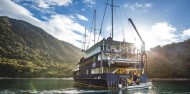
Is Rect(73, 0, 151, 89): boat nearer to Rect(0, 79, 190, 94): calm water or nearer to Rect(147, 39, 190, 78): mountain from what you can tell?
Rect(0, 79, 190, 94): calm water

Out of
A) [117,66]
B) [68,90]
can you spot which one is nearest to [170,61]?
[117,66]

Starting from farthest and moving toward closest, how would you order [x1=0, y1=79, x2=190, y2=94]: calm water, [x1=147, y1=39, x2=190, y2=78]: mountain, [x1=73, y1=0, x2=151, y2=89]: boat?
[x1=147, y1=39, x2=190, y2=78]: mountain, [x1=73, y1=0, x2=151, y2=89]: boat, [x1=0, y1=79, x2=190, y2=94]: calm water

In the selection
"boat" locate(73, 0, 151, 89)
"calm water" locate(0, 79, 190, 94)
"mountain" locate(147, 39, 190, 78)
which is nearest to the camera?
"calm water" locate(0, 79, 190, 94)

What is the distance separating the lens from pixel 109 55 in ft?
123

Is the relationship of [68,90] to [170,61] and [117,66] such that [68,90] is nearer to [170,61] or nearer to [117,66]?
[117,66]

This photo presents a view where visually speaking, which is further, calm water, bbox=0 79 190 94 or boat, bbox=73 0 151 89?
boat, bbox=73 0 151 89

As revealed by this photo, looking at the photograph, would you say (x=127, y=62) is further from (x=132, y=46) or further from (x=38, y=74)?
(x=38, y=74)

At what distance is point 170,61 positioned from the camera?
103 m

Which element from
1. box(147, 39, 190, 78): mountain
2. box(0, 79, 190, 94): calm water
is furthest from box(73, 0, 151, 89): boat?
box(147, 39, 190, 78): mountain

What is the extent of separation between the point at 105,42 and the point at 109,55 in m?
2.82

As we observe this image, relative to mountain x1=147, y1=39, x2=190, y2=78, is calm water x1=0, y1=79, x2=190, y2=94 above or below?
below

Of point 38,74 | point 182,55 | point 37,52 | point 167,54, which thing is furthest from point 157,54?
point 37,52

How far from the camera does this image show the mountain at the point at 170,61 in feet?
305

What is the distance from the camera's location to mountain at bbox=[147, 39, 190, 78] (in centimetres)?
9306
